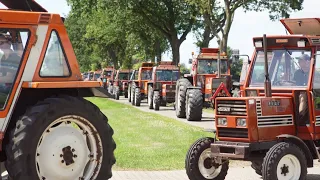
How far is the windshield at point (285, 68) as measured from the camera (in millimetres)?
9898

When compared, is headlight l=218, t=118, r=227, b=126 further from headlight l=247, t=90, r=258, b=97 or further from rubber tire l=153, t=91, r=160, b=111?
rubber tire l=153, t=91, r=160, b=111

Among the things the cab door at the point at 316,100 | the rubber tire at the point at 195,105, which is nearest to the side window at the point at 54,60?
the cab door at the point at 316,100

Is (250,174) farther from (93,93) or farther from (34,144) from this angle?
(34,144)

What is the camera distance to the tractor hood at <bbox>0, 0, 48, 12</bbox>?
7793 mm

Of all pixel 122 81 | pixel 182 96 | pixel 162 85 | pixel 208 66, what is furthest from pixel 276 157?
pixel 122 81

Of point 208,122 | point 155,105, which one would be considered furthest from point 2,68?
point 155,105

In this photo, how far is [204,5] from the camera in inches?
1377

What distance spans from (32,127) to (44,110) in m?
0.23

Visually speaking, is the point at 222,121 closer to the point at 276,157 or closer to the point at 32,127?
the point at 276,157

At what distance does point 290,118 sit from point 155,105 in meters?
20.4

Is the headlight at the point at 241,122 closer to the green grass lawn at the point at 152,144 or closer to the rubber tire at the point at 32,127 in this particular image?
the green grass lawn at the point at 152,144

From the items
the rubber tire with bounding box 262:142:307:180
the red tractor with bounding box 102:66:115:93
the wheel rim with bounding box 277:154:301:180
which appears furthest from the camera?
the red tractor with bounding box 102:66:115:93

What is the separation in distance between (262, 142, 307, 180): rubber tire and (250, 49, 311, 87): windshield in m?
1.15

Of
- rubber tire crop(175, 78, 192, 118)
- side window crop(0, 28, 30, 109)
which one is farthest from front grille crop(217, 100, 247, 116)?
rubber tire crop(175, 78, 192, 118)
